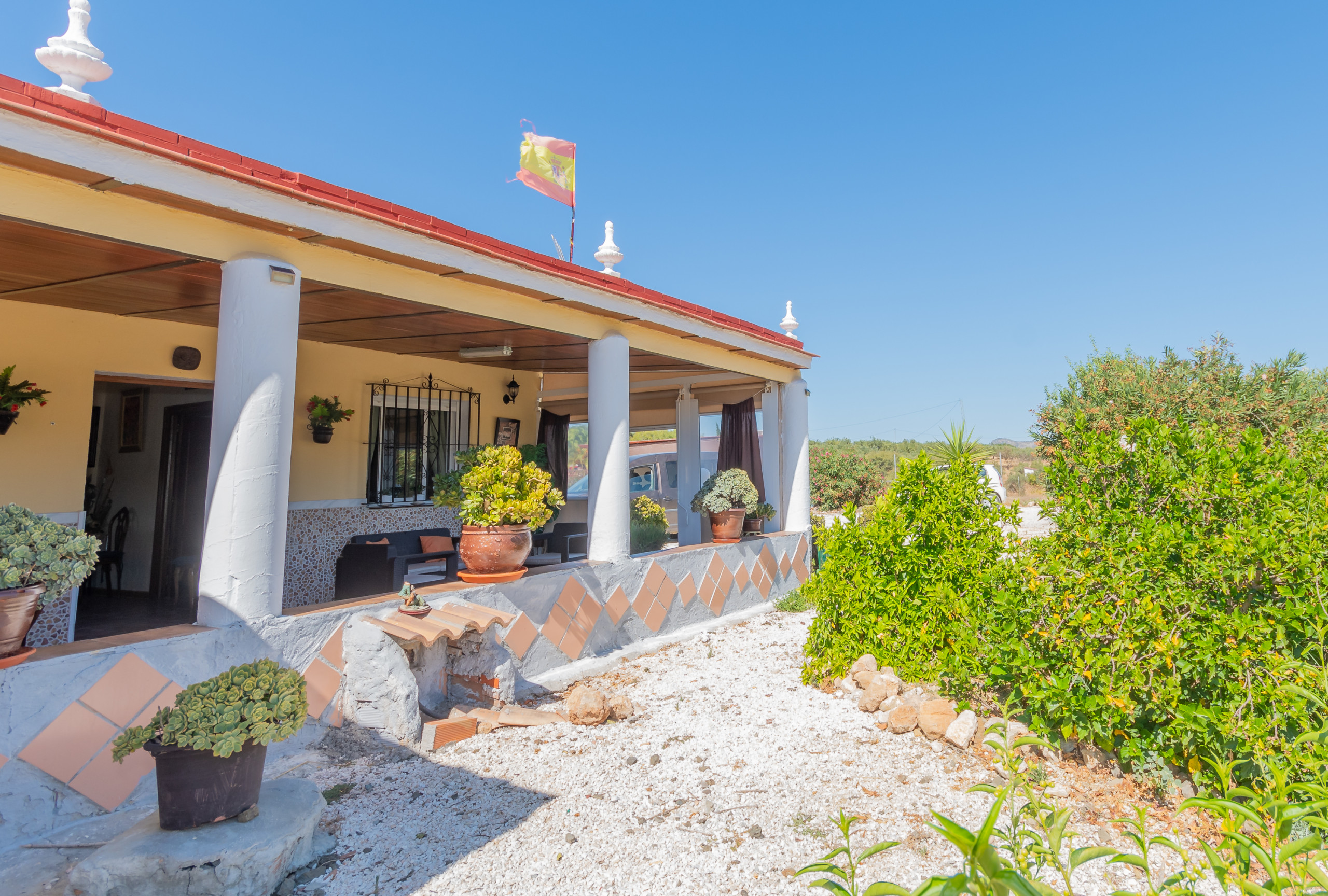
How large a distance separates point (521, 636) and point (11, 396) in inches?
145

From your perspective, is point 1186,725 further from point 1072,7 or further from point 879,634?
point 1072,7

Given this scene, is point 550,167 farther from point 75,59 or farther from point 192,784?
point 192,784

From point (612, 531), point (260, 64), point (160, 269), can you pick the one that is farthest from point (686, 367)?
point (260, 64)

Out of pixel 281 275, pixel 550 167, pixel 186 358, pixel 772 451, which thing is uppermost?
pixel 550 167

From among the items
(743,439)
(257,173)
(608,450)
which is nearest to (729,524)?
(608,450)

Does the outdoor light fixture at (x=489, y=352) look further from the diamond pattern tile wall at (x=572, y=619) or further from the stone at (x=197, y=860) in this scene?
the stone at (x=197, y=860)

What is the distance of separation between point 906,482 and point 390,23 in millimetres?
7932

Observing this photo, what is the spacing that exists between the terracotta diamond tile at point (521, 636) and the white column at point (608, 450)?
90cm

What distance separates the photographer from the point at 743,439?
31.9ft

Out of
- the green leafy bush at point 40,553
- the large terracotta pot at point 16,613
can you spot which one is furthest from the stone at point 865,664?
the large terracotta pot at point 16,613

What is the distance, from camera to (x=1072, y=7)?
34.8 feet

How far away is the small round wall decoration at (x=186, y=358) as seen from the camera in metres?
5.65

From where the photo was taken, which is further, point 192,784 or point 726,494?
point 726,494

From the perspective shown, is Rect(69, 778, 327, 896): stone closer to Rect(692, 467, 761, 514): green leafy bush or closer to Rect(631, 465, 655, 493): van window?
Rect(692, 467, 761, 514): green leafy bush
